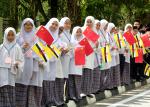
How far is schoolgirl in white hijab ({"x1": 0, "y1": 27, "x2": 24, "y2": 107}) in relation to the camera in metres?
7.42

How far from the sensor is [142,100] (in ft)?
33.7

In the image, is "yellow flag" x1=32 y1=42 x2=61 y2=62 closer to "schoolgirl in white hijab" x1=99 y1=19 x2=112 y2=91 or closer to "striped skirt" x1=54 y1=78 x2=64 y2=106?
"striped skirt" x1=54 y1=78 x2=64 y2=106

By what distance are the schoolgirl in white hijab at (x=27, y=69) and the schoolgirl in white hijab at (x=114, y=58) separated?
3608mm

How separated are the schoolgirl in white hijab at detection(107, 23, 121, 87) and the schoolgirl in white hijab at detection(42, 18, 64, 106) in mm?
2687

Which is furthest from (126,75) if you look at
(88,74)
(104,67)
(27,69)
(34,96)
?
(27,69)

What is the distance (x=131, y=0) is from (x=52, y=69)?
1708 centimetres

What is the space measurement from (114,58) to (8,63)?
14.8 feet

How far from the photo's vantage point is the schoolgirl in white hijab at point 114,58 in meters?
11.3

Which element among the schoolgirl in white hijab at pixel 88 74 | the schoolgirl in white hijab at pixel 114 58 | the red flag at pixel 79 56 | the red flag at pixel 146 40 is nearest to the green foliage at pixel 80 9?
the red flag at pixel 146 40

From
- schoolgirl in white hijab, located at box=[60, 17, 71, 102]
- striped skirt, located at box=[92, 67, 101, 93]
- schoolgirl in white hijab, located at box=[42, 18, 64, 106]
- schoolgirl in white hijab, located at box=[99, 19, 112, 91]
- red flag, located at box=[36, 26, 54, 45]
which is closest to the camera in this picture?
red flag, located at box=[36, 26, 54, 45]

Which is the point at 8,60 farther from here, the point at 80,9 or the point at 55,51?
the point at 80,9

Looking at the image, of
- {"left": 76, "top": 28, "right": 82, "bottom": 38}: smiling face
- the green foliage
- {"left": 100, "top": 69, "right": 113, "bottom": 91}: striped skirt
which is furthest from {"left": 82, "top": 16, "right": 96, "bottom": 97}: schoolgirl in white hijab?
the green foliage

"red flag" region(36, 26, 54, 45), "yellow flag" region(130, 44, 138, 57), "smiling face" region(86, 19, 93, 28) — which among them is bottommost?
"red flag" region(36, 26, 54, 45)

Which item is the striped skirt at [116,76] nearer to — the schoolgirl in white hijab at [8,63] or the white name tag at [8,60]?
the schoolgirl in white hijab at [8,63]
